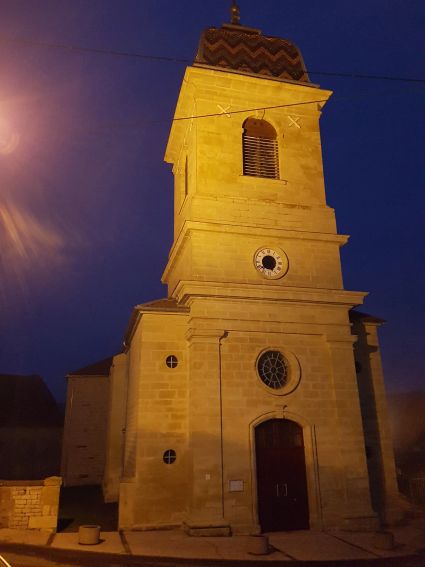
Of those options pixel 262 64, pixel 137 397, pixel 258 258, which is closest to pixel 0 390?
pixel 137 397

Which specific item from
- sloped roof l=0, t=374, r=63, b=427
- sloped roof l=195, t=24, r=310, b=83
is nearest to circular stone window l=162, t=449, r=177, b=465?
sloped roof l=195, t=24, r=310, b=83

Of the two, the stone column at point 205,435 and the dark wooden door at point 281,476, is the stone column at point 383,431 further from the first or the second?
the stone column at point 205,435

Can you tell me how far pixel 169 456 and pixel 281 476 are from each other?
330 centimetres

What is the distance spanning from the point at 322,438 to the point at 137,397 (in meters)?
5.68

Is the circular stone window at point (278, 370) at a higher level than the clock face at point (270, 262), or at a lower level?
lower

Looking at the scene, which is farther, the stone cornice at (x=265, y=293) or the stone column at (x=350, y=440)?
the stone cornice at (x=265, y=293)

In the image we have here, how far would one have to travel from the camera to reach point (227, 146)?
1659 centimetres

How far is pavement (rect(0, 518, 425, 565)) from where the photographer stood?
1037cm

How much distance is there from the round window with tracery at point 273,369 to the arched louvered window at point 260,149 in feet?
21.8

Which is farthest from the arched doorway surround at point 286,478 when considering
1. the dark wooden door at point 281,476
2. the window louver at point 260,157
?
the window louver at point 260,157

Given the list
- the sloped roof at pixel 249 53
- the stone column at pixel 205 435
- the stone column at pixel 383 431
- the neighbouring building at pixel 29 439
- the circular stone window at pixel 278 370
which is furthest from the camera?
the neighbouring building at pixel 29 439

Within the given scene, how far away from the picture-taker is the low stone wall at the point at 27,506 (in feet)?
41.3

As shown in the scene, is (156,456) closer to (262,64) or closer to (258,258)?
(258,258)

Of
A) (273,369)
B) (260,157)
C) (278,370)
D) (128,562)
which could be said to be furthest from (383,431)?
(260,157)
